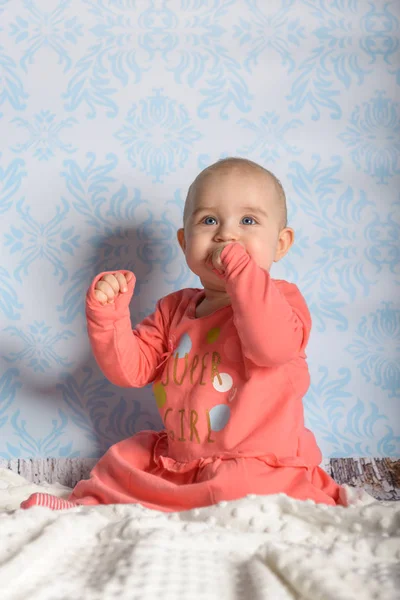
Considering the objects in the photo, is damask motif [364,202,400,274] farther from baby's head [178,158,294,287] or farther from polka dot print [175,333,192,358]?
polka dot print [175,333,192,358]

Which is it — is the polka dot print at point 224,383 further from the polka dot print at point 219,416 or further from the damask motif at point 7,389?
the damask motif at point 7,389

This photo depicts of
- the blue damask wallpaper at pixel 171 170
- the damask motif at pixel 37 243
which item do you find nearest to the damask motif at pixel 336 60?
the blue damask wallpaper at pixel 171 170

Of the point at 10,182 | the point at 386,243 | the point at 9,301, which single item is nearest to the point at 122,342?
the point at 9,301

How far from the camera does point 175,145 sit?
1.56 m

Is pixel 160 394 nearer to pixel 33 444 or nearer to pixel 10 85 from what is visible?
pixel 33 444

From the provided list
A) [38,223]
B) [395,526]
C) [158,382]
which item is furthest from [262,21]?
[395,526]

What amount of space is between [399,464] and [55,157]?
1034mm

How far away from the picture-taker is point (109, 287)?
1205 millimetres

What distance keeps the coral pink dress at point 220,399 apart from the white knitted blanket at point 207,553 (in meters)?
0.12

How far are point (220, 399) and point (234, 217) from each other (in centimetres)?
32

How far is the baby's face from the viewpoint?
3.96 ft

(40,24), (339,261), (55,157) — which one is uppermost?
(40,24)

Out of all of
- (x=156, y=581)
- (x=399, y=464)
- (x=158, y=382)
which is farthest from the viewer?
(x=399, y=464)

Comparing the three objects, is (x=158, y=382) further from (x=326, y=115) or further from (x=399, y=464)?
(x=326, y=115)
